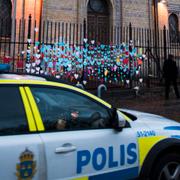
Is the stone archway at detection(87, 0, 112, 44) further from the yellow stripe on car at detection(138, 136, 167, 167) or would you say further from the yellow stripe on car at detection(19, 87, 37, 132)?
the yellow stripe on car at detection(19, 87, 37, 132)

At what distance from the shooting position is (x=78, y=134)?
337 cm

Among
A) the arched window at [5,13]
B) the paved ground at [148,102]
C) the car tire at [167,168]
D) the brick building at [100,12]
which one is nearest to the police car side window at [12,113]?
the car tire at [167,168]

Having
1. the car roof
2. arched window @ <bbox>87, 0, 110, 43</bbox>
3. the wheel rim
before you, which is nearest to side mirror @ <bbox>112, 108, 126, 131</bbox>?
the car roof

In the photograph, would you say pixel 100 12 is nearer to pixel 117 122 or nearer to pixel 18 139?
pixel 117 122

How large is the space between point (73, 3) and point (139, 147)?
55.4 feet

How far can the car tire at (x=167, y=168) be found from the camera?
12.7 feet

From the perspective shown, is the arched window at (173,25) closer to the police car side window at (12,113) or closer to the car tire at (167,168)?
the car tire at (167,168)

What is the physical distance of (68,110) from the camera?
354 centimetres

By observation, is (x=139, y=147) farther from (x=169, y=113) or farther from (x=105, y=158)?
(x=169, y=113)

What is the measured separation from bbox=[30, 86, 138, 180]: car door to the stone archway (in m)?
16.3

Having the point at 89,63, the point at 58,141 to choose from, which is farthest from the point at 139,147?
the point at 89,63

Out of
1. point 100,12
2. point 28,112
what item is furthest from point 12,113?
point 100,12

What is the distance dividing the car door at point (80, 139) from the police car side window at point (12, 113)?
0.18 m

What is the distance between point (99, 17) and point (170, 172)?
18064 millimetres
